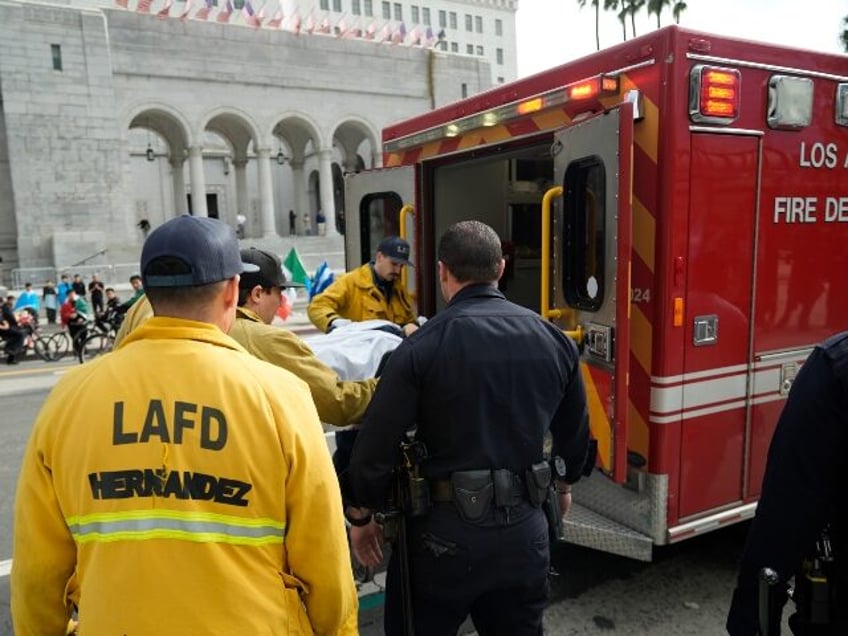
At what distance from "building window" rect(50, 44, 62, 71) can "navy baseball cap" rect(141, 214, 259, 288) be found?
31091 millimetres

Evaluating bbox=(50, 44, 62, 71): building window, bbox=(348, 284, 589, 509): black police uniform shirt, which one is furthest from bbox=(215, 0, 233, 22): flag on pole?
bbox=(348, 284, 589, 509): black police uniform shirt

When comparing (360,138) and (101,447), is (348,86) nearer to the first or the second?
(360,138)

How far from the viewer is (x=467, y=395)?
2209mm

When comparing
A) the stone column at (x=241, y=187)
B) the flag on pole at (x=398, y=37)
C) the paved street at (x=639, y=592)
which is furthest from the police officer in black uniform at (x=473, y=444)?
the stone column at (x=241, y=187)

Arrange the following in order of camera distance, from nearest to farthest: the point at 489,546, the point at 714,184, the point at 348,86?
the point at 489,546 < the point at 714,184 < the point at 348,86

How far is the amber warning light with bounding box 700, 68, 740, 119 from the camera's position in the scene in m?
3.07

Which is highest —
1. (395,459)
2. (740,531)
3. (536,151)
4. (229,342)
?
(536,151)

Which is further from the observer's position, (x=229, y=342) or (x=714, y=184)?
(x=714, y=184)

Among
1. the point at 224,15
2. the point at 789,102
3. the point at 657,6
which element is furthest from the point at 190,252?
the point at 657,6

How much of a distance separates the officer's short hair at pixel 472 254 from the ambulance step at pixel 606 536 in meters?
1.70

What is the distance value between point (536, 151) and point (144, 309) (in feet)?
8.43

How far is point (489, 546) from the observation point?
7.32 ft

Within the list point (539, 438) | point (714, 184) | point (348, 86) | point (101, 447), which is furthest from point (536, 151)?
point (348, 86)

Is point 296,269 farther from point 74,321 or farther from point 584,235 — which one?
point 584,235
